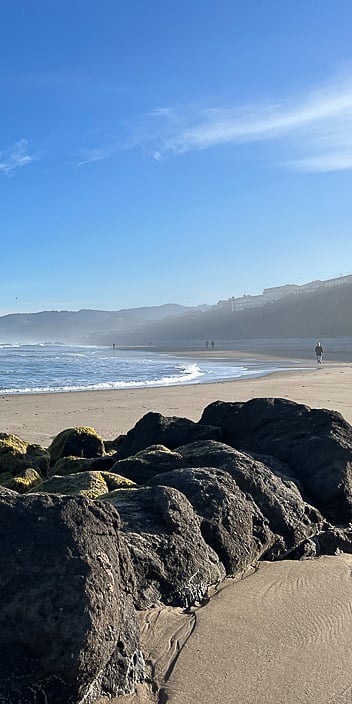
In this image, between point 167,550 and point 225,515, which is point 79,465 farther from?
point 167,550

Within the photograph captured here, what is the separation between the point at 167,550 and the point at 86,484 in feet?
4.76

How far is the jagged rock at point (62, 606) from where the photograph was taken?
2.41 metres

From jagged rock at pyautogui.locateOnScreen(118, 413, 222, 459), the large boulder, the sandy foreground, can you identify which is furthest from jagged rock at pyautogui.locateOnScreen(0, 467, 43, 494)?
the sandy foreground

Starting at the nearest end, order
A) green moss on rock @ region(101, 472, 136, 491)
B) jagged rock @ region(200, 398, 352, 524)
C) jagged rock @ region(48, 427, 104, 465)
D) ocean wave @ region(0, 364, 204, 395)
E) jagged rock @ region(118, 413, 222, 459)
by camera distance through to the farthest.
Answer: green moss on rock @ region(101, 472, 136, 491) → jagged rock @ region(200, 398, 352, 524) → jagged rock @ region(118, 413, 222, 459) → jagged rock @ region(48, 427, 104, 465) → ocean wave @ region(0, 364, 204, 395)

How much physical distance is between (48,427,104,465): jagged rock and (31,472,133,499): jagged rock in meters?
2.44

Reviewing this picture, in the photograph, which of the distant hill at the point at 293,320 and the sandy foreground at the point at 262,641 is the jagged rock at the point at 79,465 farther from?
the distant hill at the point at 293,320

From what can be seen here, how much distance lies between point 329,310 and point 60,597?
10838 cm

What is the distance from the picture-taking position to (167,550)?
3.54 m

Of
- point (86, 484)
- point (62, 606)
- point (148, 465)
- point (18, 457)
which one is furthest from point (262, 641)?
point (18, 457)

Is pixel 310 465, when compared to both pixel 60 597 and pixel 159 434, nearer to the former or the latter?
pixel 159 434

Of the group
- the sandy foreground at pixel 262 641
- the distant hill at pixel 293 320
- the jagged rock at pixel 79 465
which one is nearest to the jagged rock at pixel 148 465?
the jagged rock at pixel 79 465

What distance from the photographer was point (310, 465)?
18.4 ft

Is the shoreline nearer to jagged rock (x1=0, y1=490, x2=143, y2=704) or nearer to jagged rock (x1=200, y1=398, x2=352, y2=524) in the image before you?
jagged rock (x1=200, y1=398, x2=352, y2=524)

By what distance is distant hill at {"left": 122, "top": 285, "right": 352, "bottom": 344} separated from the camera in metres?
99.1
